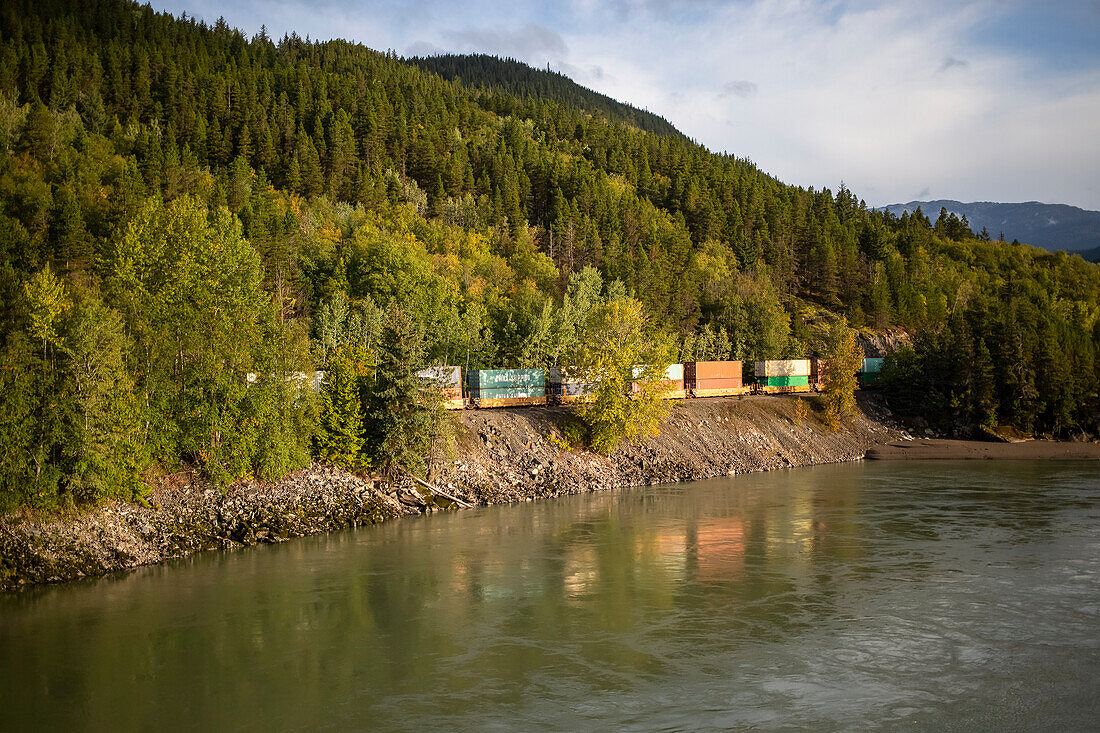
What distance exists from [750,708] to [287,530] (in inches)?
1153

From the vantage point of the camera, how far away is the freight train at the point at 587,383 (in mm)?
64812

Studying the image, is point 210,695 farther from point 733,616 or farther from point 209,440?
point 209,440

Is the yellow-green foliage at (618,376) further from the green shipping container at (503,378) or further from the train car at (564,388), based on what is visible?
the green shipping container at (503,378)

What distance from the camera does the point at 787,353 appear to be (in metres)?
104

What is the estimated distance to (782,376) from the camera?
90.6 meters

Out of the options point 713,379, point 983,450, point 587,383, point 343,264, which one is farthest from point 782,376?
point 343,264

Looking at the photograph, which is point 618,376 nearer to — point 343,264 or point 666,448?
point 666,448

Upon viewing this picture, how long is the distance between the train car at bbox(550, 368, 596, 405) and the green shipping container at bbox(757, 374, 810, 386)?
92.2ft

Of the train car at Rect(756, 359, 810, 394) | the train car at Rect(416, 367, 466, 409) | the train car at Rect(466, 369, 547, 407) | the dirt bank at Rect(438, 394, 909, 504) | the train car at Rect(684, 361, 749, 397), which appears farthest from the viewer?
the train car at Rect(756, 359, 810, 394)

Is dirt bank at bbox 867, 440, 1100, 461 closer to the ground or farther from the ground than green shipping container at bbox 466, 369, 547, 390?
closer to the ground

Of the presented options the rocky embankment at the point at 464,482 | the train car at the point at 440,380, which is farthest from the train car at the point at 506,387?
the rocky embankment at the point at 464,482

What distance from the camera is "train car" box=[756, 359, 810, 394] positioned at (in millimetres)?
88938

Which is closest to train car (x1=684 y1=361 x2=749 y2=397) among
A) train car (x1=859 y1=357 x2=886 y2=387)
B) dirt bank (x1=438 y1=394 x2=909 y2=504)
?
dirt bank (x1=438 y1=394 x2=909 y2=504)

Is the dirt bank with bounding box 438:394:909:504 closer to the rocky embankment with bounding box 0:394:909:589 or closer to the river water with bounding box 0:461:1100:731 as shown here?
the rocky embankment with bounding box 0:394:909:589
